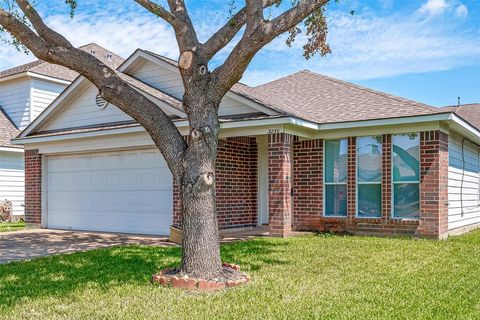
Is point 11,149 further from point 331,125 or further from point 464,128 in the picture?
point 464,128

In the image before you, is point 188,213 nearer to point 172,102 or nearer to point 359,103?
point 172,102

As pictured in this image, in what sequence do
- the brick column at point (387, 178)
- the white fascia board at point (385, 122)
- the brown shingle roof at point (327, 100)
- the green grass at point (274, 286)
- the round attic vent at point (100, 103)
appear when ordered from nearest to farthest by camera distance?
the green grass at point (274, 286), the white fascia board at point (385, 122), the brick column at point (387, 178), the brown shingle roof at point (327, 100), the round attic vent at point (100, 103)

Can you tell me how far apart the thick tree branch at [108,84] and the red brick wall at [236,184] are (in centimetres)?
576

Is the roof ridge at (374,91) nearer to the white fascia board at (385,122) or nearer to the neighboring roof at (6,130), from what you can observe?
the white fascia board at (385,122)

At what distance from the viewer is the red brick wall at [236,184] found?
13.3 metres

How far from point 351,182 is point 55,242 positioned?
7187 millimetres

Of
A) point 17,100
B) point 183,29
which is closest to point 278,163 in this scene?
point 183,29

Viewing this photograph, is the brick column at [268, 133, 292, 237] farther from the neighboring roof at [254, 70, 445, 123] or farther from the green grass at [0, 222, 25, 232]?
the green grass at [0, 222, 25, 232]

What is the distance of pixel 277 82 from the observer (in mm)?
17500

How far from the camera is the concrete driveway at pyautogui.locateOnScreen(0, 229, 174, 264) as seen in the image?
395 inches

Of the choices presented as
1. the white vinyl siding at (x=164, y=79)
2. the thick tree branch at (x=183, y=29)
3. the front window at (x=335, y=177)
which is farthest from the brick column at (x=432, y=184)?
the thick tree branch at (x=183, y=29)

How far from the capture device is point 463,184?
14.2 m

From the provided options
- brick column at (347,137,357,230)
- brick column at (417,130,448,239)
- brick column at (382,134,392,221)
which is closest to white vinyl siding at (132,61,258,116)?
brick column at (347,137,357,230)

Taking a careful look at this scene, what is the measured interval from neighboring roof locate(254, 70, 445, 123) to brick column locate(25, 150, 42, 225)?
24.3ft
